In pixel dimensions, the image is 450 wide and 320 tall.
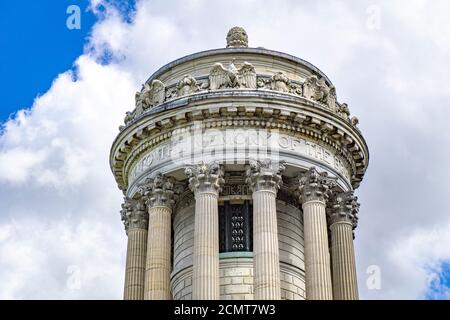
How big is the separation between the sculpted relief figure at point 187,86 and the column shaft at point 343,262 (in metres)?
11.2

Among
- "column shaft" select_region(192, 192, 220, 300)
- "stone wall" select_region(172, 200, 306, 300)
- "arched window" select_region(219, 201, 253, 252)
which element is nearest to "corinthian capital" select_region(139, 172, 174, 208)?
"stone wall" select_region(172, 200, 306, 300)

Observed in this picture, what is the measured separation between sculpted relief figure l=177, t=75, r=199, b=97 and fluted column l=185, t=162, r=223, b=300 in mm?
4859

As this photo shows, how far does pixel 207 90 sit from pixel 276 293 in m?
12.5

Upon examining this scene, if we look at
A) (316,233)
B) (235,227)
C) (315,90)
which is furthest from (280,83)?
(316,233)

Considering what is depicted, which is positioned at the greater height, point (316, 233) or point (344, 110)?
point (344, 110)

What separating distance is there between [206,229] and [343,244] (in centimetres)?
892

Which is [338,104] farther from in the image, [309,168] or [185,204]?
[185,204]

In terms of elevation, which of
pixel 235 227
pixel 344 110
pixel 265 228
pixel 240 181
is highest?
pixel 344 110

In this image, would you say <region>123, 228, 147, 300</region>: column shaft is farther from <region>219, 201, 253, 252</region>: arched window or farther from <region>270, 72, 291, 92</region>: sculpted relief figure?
<region>270, 72, 291, 92</region>: sculpted relief figure

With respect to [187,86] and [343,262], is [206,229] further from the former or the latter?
[187,86]

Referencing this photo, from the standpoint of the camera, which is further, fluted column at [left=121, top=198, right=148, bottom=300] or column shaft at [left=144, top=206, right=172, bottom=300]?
fluted column at [left=121, top=198, right=148, bottom=300]

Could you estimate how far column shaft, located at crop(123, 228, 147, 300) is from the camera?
47.1 m

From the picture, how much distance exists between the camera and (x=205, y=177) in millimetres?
45219

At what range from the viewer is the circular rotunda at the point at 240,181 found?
44.9 meters
